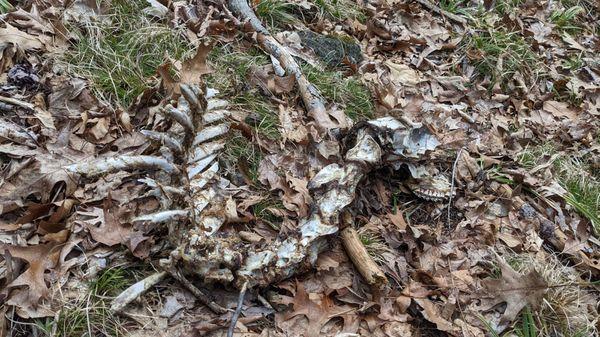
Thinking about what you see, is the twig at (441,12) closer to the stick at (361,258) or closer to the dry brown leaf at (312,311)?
the stick at (361,258)

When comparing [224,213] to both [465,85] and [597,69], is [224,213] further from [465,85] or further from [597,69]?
[597,69]

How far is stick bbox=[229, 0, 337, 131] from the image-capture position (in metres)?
3.36

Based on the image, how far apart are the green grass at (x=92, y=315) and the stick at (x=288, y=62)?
1.62 meters

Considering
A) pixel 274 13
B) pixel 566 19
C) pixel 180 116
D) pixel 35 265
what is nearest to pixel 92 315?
pixel 35 265

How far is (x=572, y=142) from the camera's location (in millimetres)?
4043

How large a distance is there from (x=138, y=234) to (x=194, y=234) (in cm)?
37

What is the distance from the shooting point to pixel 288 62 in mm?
3607

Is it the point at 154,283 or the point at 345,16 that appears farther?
the point at 345,16

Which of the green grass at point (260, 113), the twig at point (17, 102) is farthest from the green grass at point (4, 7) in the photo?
the green grass at point (260, 113)

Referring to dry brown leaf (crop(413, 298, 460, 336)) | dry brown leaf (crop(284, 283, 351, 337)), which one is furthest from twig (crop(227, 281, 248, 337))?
dry brown leaf (crop(413, 298, 460, 336))

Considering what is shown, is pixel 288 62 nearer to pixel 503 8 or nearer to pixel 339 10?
pixel 339 10

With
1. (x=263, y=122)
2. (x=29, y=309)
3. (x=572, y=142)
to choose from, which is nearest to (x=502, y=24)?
(x=572, y=142)

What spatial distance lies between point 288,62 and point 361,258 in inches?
64.7

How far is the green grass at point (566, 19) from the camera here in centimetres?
528
